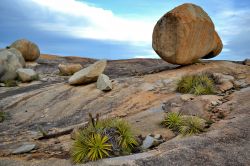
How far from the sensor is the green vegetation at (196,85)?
14.2 metres

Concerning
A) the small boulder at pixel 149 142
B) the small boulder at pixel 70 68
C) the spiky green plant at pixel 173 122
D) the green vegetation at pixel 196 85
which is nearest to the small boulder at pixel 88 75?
the green vegetation at pixel 196 85

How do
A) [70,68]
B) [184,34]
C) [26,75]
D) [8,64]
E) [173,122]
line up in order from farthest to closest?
[70,68] < [8,64] < [26,75] < [184,34] < [173,122]

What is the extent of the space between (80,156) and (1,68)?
17.0m

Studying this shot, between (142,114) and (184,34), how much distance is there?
18.4 ft

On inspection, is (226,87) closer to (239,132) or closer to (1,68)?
(239,132)

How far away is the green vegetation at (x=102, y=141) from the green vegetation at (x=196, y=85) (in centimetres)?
530

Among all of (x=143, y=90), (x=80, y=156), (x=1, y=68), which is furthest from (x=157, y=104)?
(x=1, y=68)

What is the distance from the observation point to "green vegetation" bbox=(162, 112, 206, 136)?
33.4 ft

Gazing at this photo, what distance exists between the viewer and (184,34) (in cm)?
1670

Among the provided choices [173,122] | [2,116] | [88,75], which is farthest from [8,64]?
[173,122]

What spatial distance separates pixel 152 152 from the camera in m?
8.67

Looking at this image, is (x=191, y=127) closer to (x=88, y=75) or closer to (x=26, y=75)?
(x=88, y=75)

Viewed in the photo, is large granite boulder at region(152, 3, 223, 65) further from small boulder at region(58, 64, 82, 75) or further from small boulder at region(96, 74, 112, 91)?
small boulder at region(58, 64, 82, 75)

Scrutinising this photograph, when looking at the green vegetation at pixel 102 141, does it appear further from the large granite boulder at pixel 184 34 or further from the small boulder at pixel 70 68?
the small boulder at pixel 70 68
